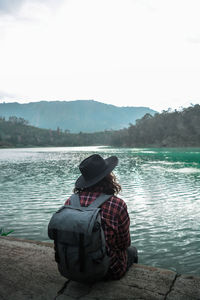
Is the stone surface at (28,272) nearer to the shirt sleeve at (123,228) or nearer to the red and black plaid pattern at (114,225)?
the red and black plaid pattern at (114,225)

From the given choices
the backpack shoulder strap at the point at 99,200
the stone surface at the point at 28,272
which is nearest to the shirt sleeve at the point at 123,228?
the backpack shoulder strap at the point at 99,200

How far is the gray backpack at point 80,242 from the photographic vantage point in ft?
9.28

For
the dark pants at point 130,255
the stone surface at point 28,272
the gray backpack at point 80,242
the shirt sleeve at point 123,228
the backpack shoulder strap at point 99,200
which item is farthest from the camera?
the dark pants at point 130,255

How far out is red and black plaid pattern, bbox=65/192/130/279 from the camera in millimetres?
3135

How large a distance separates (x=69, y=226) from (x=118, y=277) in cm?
123

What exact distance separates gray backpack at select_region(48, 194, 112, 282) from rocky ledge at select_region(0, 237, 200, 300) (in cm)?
34

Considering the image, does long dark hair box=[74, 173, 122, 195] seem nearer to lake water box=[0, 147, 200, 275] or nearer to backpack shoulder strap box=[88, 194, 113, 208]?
backpack shoulder strap box=[88, 194, 113, 208]

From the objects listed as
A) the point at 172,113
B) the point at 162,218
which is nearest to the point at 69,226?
the point at 162,218

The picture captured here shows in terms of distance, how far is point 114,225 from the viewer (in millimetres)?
3166

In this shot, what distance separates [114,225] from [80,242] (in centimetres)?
52

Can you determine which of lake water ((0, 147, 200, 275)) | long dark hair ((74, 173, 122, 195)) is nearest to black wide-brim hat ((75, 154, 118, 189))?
long dark hair ((74, 173, 122, 195))

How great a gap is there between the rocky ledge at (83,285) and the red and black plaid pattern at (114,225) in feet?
0.95

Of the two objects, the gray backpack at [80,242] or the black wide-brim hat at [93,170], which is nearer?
the gray backpack at [80,242]

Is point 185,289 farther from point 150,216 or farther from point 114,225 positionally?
point 150,216
